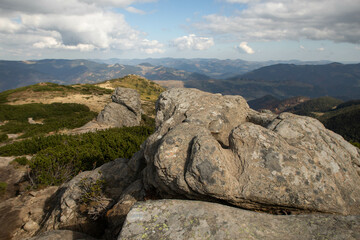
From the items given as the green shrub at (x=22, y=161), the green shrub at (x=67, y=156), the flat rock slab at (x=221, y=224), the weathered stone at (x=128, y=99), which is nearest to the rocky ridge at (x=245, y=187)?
the flat rock slab at (x=221, y=224)

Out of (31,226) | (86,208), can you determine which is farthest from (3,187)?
(86,208)

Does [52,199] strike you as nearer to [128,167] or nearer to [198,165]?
[128,167]

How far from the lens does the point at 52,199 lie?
36.2ft

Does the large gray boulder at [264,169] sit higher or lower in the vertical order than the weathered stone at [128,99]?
higher

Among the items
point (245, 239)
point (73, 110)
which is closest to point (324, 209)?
point (245, 239)

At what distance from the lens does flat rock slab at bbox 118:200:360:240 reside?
4.56 meters

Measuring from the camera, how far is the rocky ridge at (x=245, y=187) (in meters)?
4.86

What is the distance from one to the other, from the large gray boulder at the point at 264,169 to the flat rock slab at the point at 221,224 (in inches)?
22.0

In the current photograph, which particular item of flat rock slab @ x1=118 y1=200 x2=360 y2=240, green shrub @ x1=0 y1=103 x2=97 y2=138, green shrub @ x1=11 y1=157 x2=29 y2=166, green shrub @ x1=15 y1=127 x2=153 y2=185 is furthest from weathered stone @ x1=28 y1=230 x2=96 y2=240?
green shrub @ x1=0 y1=103 x2=97 y2=138

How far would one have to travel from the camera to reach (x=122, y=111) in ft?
123

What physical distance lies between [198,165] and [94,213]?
5557 millimetres

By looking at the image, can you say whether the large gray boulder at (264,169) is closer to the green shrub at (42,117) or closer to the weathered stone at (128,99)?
the green shrub at (42,117)

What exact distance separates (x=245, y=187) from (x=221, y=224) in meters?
1.48

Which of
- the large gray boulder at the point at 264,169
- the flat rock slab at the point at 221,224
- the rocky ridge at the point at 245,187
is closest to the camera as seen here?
the flat rock slab at the point at 221,224
